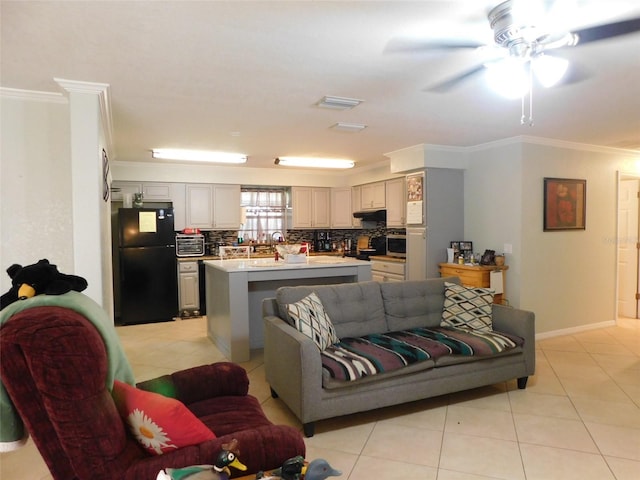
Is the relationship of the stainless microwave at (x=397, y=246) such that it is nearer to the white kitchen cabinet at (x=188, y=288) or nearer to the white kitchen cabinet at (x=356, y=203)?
Answer: the white kitchen cabinet at (x=356, y=203)

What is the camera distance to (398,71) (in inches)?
104

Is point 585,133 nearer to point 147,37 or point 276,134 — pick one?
point 276,134

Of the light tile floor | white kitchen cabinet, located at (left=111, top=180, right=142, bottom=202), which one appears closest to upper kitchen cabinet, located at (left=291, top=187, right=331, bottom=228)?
white kitchen cabinet, located at (left=111, top=180, right=142, bottom=202)

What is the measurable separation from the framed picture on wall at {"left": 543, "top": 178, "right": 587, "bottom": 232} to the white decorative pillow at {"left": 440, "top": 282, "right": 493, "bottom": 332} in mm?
1859

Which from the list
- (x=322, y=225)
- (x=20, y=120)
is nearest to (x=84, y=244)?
(x=20, y=120)

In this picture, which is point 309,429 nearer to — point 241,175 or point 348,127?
point 348,127

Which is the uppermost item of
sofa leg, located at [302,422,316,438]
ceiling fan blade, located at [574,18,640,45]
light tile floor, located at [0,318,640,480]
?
ceiling fan blade, located at [574,18,640,45]

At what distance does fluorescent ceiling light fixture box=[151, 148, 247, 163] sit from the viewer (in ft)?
17.5

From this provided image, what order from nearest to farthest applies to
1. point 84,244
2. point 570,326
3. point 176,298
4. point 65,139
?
point 84,244
point 65,139
point 570,326
point 176,298

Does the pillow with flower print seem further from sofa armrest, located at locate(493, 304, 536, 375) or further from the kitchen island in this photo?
sofa armrest, located at locate(493, 304, 536, 375)

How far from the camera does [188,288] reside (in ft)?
20.5

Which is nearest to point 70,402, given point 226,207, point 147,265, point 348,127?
point 348,127

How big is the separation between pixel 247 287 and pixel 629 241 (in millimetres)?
5389

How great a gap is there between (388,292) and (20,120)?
3.13 m
